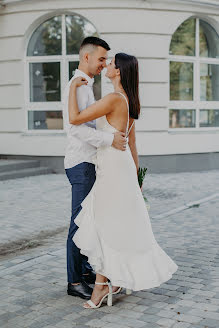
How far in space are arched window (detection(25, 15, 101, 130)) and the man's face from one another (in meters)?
8.67

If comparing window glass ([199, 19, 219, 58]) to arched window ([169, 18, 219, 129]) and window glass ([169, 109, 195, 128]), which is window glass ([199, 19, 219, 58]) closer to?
arched window ([169, 18, 219, 129])

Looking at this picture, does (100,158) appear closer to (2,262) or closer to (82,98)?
(82,98)

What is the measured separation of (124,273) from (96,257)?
0.82ft

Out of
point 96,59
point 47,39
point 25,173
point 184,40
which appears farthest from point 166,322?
point 184,40

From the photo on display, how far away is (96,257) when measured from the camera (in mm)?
4035

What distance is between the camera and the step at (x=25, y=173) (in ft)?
38.2

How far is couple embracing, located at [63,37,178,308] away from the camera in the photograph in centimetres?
396

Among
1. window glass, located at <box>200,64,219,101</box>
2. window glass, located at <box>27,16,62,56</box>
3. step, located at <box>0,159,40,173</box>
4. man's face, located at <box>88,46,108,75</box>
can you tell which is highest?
window glass, located at <box>27,16,62,56</box>

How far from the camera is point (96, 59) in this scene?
4164 mm

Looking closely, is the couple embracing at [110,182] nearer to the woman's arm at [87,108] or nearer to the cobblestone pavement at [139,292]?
the woman's arm at [87,108]

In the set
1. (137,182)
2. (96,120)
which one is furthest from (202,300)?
(96,120)

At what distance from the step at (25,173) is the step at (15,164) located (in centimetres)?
15

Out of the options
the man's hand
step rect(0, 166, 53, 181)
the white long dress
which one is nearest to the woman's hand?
the white long dress

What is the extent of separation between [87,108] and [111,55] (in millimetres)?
8578
